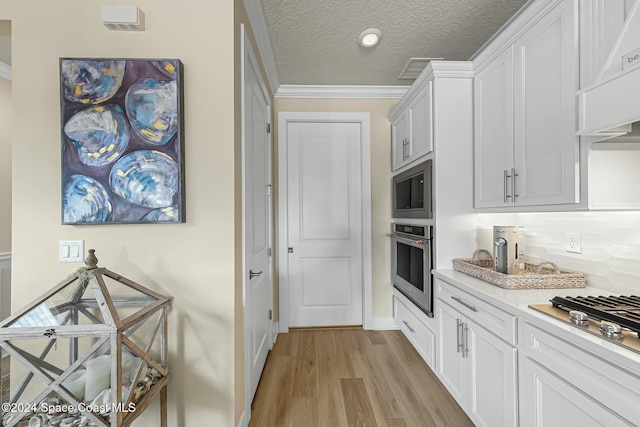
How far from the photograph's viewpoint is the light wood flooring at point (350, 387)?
175 centimetres

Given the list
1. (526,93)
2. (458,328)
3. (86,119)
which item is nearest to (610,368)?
(458,328)

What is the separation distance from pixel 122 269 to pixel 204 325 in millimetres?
506

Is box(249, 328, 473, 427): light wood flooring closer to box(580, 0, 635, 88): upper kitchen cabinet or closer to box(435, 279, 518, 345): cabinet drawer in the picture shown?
box(435, 279, 518, 345): cabinet drawer

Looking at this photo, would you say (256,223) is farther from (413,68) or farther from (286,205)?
(413,68)

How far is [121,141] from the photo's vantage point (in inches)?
55.6

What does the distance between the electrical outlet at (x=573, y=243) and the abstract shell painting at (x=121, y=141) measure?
2116 mm

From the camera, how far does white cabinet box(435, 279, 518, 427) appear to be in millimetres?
1288

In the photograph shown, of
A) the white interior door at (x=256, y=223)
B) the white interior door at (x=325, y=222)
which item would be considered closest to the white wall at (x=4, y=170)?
the white interior door at (x=256, y=223)

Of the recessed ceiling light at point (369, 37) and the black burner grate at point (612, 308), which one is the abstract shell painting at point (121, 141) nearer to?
the recessed ceiling light at point (369, 37)

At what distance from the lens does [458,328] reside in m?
1.70

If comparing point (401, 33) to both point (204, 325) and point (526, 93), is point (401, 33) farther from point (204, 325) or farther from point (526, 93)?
point (204, 325)

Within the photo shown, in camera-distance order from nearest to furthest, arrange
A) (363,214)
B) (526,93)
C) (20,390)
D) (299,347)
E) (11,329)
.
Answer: (11,329) → (20,390) → (526,93) → (299,347) → (363,214)

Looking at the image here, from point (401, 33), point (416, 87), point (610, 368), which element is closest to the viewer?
point (610, 368)

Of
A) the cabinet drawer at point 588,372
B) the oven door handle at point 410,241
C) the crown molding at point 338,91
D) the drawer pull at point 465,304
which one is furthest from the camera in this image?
the crown molding at point 338,91
